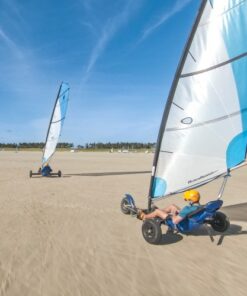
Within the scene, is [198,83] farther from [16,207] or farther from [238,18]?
[16,207]

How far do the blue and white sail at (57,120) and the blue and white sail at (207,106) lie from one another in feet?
43.4

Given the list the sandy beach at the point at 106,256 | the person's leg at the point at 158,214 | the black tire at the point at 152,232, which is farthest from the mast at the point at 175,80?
the sandy beach at the point at 106,256

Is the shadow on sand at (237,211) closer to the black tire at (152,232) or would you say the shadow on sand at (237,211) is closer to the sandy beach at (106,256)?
the sandy beach at (106,256)

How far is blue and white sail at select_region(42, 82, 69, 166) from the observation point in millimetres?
19422

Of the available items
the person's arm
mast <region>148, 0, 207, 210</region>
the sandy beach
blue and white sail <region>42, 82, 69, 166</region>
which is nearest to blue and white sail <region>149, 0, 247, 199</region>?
mast <region>148, 0, 207, 210</region>

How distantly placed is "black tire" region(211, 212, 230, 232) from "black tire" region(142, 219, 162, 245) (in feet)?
5.26

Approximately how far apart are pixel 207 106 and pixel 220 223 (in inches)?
102

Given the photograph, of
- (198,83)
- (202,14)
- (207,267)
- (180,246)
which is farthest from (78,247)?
(202,14)

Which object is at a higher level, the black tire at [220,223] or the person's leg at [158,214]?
the person's leg at [158,214]

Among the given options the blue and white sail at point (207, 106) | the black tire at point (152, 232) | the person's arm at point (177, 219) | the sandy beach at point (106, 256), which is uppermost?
the blue and white sail at point (207, 106)

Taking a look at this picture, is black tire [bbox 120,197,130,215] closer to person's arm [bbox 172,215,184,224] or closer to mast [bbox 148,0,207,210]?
mast [bbox 148,0,207,210]

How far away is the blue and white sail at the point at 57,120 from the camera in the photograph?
1942 cm

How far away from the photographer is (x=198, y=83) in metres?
6.63

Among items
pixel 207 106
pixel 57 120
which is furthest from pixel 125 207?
pixel 57 120
